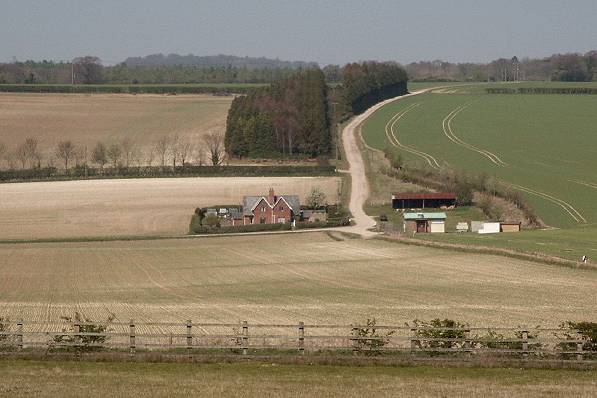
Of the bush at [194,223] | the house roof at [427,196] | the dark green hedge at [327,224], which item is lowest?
the bush at [194,223]

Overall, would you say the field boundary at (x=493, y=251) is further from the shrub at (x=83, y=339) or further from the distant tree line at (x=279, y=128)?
the distant tree line at (x=279, y=128)

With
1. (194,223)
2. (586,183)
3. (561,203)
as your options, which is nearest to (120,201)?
(194,223)

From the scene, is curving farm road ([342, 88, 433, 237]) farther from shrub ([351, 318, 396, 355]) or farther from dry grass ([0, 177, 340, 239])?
shrub ([351, 318, 396, 355])

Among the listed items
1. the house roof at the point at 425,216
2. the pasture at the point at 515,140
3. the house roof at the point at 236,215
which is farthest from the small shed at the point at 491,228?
the house roof at the point at 236,215

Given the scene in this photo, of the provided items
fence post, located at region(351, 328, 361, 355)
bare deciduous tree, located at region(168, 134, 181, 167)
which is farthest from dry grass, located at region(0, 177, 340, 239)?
fence post, located at region(351, 328, 361, 355)

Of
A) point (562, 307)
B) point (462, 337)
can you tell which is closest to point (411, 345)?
point (462, 337)

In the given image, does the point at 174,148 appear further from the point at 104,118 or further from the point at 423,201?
the point at 423,201
